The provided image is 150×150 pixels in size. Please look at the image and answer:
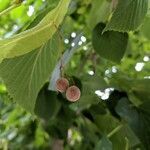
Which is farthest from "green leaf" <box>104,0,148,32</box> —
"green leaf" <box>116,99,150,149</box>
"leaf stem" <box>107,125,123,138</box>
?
"leaf stem" <box>107,125,123,138</box>

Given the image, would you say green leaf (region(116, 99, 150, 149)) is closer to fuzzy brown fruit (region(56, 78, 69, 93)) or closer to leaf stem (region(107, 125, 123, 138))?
leaf stem (region(107, 125, 123, 138))

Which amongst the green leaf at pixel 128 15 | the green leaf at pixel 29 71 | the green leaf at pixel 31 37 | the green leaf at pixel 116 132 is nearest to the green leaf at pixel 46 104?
the green leaf at pixel 116 132

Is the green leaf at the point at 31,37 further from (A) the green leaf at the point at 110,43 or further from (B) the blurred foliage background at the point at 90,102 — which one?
(A) the green leaf at the point at 110,43

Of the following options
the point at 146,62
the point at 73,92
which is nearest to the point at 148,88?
the point at 73,92

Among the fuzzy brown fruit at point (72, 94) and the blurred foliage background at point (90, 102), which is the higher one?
the fuzzy brown fruit at point (72, 94)

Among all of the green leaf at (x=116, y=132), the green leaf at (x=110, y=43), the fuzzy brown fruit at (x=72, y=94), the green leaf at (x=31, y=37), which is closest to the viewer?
the green leaf at (x=31, y=37)

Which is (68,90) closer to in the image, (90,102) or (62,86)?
(62,86)
